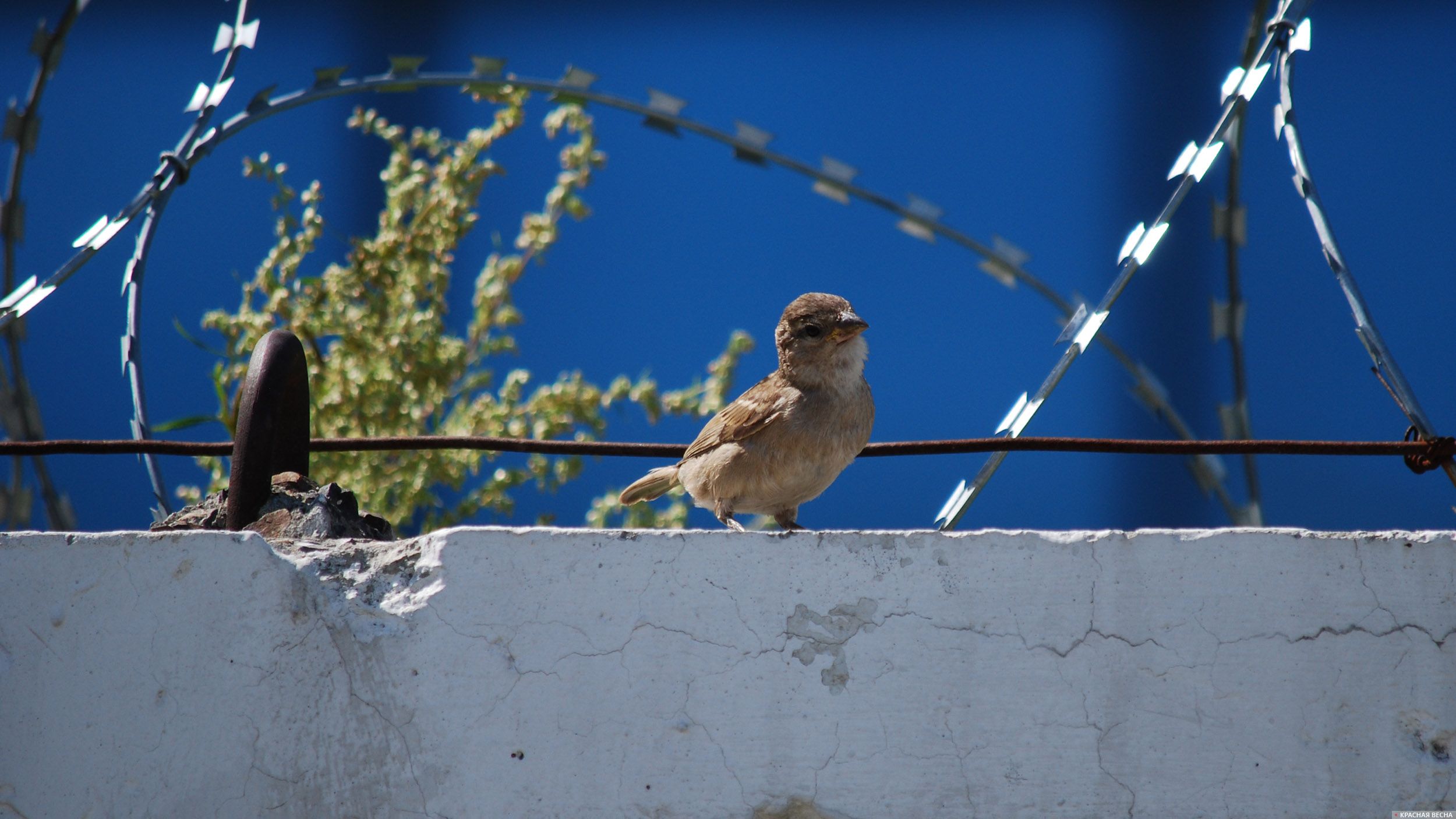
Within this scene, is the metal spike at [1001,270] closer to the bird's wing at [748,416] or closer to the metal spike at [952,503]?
the bird's wing at [748,416]

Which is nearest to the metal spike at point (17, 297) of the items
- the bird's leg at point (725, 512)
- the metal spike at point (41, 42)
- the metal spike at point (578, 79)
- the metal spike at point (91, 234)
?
the metal spike at point (91, 234)

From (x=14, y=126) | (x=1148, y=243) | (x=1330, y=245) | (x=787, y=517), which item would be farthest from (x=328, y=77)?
(x=1330, y=245)

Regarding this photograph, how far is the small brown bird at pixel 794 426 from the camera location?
8.45ft

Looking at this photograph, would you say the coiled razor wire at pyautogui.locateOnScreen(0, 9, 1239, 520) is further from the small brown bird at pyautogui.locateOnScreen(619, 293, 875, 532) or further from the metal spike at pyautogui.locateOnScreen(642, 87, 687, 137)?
the small brown bird at pyautogui.locateOnScreen(619, 293, 875, 532)

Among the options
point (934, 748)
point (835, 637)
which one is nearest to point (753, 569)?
point (835, 637)

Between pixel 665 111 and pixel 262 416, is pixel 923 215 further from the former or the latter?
pixel 262 416

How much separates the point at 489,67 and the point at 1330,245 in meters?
1.93

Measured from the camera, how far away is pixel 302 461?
7.14ft

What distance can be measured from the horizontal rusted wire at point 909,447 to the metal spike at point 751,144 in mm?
905

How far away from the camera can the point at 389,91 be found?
9.38 feet

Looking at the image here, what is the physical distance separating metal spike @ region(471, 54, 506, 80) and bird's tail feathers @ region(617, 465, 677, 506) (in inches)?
44.4

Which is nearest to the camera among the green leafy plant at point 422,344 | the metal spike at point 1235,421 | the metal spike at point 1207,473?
the metal spike at point 1235,421

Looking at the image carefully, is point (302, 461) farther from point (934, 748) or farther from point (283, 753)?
point (934, 748)

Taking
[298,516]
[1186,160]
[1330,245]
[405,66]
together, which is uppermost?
[1186,160]
